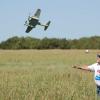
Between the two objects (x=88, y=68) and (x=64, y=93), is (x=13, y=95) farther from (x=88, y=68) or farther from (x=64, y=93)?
(x=88, y=68)

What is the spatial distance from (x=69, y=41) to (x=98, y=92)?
100188 mm

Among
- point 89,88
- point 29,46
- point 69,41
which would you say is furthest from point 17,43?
point 89,88

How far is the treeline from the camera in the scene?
342 feet

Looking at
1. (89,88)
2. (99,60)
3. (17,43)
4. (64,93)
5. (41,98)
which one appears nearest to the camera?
(99,60)

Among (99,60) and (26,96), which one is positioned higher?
(99,60)

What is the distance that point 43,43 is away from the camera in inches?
4227

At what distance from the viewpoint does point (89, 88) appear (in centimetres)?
1127

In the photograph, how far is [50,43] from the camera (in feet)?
349

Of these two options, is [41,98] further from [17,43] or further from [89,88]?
[17,43]

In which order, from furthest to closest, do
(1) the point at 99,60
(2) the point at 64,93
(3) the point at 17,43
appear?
(3) the point at 17,43
(2) the point at 64,93
(1) the point at 99,60

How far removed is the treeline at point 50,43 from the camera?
342 feet

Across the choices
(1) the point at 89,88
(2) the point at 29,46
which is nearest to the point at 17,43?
(2) the point at 29,46

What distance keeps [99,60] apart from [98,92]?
559 millimetres

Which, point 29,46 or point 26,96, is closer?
point 26,96
